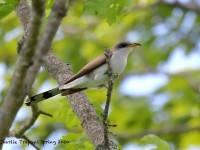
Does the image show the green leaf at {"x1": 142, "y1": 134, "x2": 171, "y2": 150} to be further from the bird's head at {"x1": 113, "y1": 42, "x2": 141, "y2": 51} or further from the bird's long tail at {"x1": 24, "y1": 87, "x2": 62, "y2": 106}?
the bird's long tail at {"x1": 24, "y1": 87, "x2": 62, "y2": 106}

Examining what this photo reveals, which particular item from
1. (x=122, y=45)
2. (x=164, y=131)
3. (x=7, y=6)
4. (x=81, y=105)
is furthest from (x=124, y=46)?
(x=164, y=131)

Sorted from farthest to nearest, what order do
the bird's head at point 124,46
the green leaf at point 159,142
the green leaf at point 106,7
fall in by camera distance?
the bird's head at point 124,46 < the green leaf at point 159,142 < the green leaf at point 106,7

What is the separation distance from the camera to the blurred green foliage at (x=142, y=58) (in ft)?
36.1

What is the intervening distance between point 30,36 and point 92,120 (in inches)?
78.4

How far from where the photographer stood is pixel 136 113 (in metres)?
11.5

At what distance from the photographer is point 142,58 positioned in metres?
12.9

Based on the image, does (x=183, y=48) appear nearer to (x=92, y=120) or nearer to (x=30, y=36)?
(x=92, y=120)

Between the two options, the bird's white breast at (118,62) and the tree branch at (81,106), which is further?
the bird's white breast at (118,62)

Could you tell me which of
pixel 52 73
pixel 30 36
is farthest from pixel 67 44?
pixel 30 36

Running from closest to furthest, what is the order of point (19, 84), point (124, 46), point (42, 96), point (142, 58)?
point (19, 84), point (42, 96), point (124, 46), point (142, 58)

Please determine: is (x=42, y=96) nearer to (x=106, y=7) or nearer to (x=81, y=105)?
(x=81, y=105)

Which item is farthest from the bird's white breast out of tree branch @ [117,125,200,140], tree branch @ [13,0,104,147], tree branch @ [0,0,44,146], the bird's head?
tree branch @ [117,125,200,140]

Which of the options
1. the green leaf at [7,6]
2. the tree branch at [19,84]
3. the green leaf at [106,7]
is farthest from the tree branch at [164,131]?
the tree branch at [19,84]

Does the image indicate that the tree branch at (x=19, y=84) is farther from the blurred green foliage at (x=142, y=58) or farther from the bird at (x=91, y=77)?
the blurred green foliage at (x=142, y=58)
